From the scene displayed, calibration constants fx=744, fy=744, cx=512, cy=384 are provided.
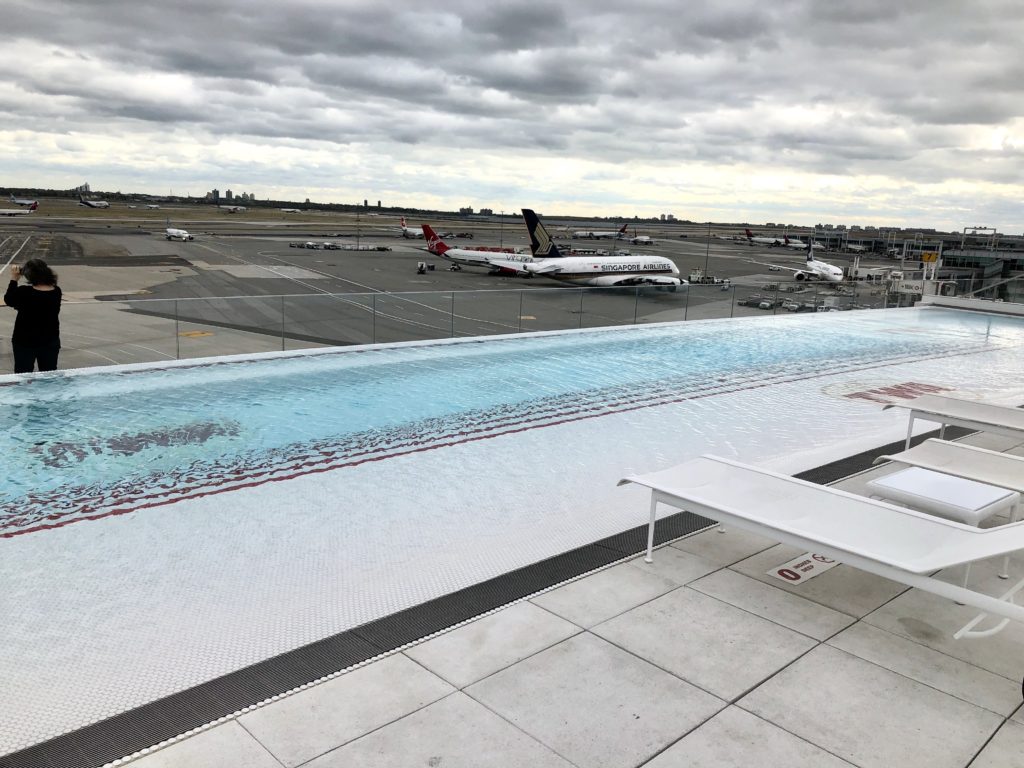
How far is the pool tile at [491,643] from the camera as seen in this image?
420cm

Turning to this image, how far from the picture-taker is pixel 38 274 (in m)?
9.83

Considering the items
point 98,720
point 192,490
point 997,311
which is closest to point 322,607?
point 98,720

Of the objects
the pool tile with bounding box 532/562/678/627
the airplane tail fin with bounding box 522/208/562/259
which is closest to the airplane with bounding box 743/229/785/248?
the airplane tail fin with bounding box 522/208/562/259

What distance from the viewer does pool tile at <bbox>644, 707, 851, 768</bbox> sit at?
3.47 meters

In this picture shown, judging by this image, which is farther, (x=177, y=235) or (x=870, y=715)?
(x=177, y=235)

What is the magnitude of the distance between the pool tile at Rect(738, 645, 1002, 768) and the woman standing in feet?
32.5

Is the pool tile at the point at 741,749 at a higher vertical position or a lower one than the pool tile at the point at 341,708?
higher

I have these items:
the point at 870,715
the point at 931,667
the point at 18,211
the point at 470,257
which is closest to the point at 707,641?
the point at 870,715

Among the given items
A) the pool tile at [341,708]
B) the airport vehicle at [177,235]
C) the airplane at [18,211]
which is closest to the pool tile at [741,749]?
the pool tile at [341,708]

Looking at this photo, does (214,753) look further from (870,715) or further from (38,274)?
(38,274)

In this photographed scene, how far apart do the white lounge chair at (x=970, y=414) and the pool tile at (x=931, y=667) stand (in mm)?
4020

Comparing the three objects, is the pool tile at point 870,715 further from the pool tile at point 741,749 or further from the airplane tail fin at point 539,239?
the airplane tail fin at point 539,239

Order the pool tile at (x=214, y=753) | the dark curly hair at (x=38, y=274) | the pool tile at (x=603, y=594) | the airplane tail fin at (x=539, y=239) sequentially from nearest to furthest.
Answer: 1. the pool tile at (x=214, y=753)
2. the pool tile at (x=603, y=594)
3. the dark curly hair at (x=38, y=274)
4. the airplane tail fin at (x=539, y=239)

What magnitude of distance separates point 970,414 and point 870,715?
567 cm
